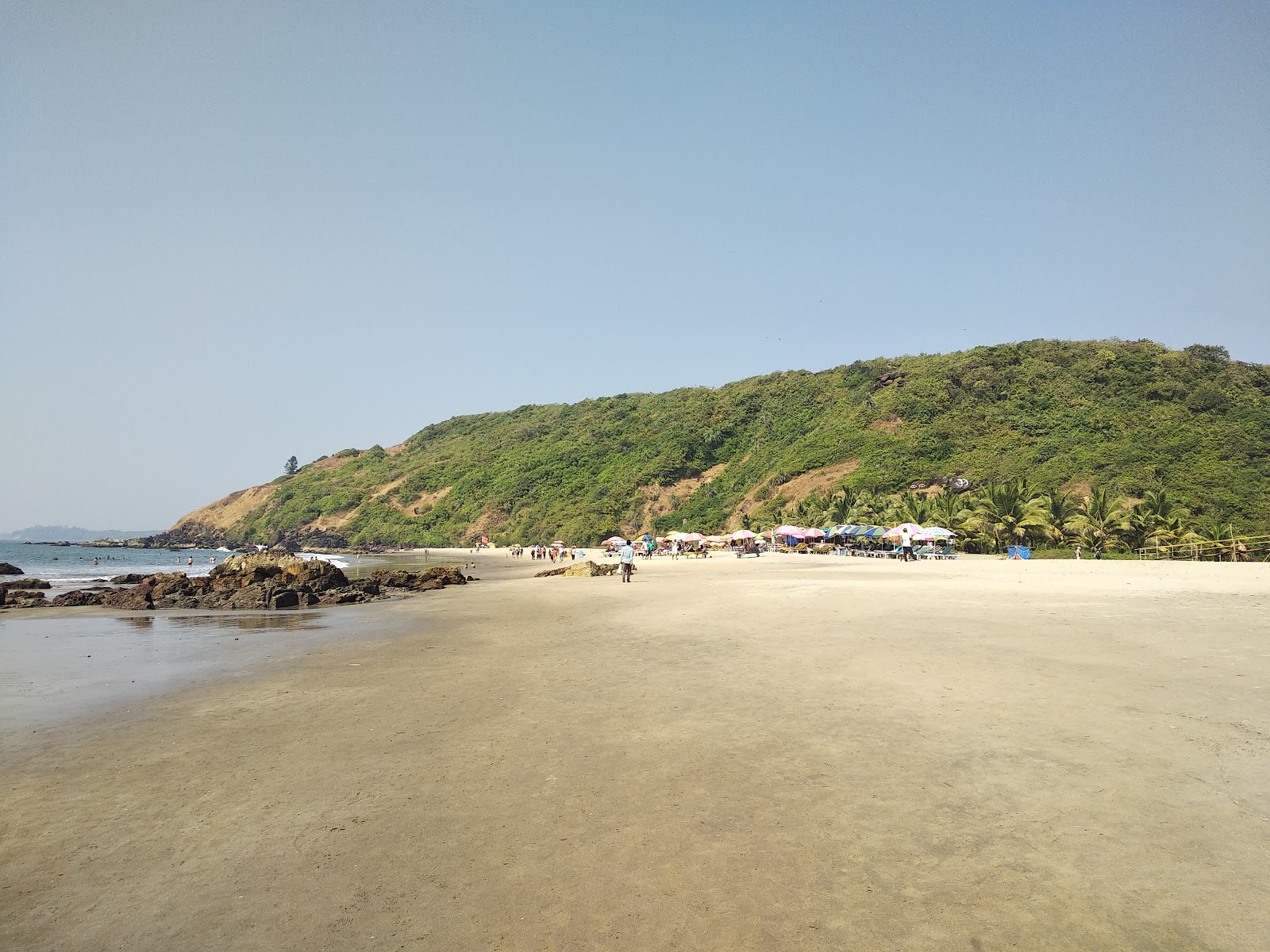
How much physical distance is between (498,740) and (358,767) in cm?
146

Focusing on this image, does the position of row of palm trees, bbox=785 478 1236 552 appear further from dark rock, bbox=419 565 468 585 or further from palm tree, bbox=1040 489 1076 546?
dark rock, bbox=419 565 468 585

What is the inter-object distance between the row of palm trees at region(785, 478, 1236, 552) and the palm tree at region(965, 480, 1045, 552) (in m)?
0.05

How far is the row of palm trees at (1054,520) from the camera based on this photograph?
3928cm

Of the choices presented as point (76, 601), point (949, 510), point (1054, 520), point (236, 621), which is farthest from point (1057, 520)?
point (76, 601)

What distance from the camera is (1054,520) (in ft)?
142

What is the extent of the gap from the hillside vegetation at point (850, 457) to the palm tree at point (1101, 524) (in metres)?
0.25

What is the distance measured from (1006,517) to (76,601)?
49.8m

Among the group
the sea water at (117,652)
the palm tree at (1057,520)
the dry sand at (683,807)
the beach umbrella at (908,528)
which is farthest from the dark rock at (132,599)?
the palm tree at (1057,520)

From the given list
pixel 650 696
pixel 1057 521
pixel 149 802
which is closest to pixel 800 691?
pixel 650 696

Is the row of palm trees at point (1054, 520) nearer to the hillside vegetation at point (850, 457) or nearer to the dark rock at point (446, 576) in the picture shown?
the hillside vegetation at point (850, 457)

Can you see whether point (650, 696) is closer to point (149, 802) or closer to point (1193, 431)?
point (149, 802)

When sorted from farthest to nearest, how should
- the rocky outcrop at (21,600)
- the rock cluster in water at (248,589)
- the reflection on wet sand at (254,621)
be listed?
the rocky outcrop at (21,600) < the rock cluster in water at (248,589) < the reflection on wet sand at (254,621)

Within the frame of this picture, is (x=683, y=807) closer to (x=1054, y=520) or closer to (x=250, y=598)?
(x=250, y=598)

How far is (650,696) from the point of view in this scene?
9.33 meters
